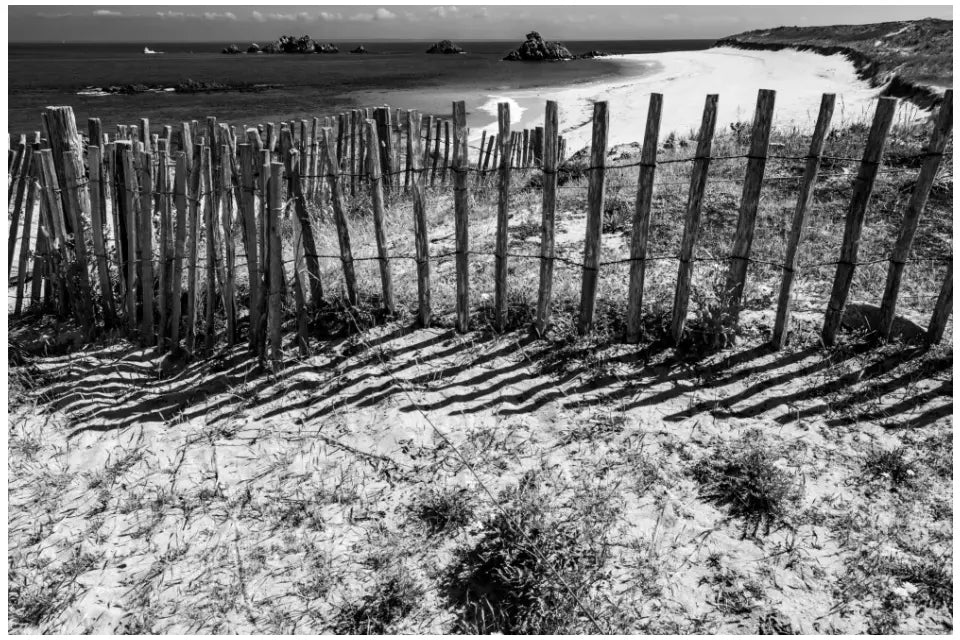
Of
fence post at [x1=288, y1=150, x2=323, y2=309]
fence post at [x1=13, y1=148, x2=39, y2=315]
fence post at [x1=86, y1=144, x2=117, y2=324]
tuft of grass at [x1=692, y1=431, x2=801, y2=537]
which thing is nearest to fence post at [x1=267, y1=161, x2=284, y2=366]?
fence post at [x1=288, y1=150, x2=323, y2=309]

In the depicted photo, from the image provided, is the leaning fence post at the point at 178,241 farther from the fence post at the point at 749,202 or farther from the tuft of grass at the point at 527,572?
the fence post at the point at 749,202

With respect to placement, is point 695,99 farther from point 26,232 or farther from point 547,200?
point 26,232

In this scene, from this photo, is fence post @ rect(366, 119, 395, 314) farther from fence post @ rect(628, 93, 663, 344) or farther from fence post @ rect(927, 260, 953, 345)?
fence post @ rect(927, 260, 953, 345)

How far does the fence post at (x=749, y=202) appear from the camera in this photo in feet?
12.2

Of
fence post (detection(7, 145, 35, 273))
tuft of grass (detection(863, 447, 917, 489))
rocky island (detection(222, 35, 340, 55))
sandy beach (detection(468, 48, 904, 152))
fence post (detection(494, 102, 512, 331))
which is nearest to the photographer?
tuft of grass (detection(863, 447, 917, 489))

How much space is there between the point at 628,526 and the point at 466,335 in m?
1.92

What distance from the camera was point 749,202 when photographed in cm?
394

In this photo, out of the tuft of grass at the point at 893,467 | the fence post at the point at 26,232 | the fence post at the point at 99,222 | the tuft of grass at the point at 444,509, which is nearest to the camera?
the tuft of grass at the point at 444,509

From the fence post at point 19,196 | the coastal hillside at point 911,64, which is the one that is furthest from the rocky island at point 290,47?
the fence post at point 19,196

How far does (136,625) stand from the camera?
8.40 feet

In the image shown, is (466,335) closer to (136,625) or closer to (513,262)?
(513,262)

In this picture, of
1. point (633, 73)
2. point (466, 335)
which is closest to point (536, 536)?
point (466, 335)

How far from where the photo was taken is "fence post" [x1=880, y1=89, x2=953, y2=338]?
3738 mm

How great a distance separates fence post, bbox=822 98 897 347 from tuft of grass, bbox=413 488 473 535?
2.69m
